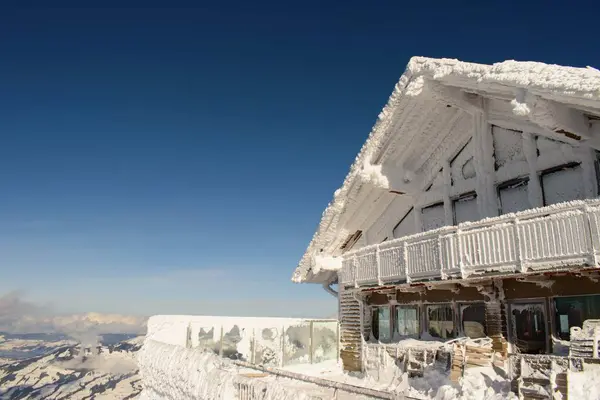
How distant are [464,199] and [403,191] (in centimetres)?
239

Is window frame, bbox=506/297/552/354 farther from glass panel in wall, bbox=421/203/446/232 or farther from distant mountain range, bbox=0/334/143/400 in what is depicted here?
distant mountain range, bbox=0/334/143/400

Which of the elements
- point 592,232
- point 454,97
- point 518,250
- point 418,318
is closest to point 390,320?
point 418,318

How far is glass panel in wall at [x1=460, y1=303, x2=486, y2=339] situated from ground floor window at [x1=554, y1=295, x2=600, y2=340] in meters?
2.41

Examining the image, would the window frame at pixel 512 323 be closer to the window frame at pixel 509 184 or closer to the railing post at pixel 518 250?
the railing post at pixel 518 250

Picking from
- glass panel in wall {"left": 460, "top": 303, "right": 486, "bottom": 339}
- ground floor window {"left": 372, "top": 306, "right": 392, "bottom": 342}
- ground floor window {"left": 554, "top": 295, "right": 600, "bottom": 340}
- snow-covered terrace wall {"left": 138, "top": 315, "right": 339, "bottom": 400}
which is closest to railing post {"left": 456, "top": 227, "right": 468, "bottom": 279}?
ground floor window {"left": 554, "top": 295, "right": 600, "bottom": 340}

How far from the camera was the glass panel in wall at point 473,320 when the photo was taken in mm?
14484

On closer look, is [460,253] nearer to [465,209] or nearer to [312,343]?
[465,209]

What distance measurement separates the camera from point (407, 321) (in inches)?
698

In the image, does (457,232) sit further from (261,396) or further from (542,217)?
(261,396)

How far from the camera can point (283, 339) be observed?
63.3ft

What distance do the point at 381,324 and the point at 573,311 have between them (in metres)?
8.25

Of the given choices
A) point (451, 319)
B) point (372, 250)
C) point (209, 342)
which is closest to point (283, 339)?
point (209, 342)

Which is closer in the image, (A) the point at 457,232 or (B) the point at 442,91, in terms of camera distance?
(A) the point at 457,232

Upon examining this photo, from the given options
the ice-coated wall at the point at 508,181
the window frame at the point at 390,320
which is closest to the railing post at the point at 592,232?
the ice-coated wall at the point at 508,181
